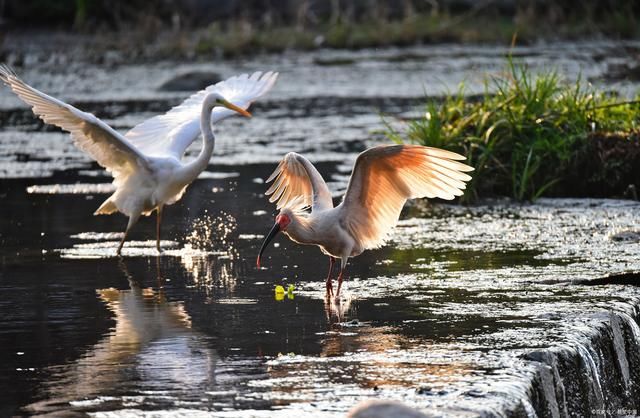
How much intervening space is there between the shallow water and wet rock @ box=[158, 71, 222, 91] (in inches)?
494

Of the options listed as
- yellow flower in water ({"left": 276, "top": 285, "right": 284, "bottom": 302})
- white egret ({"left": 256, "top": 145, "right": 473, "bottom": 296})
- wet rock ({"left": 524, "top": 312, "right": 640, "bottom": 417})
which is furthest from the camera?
white egret ({"left": 256, "top": 145, "right": 473, "bottom": 296})

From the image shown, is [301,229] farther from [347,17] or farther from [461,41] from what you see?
[347,17]

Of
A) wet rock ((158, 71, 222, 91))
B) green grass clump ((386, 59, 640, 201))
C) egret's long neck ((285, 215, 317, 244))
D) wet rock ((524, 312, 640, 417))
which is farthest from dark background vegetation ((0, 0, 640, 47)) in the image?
wet rock ((524, 312, 640, 417))

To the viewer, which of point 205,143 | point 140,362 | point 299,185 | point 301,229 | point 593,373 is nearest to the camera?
point 140,362

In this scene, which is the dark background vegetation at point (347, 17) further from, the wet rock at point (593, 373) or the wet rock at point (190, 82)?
the wet rock at point (593, 373)

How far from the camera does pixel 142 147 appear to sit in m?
11.9

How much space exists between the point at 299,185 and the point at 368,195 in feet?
2.90

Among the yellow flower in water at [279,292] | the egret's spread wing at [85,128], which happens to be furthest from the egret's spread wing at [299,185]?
the egret's spread wing at [85,128]

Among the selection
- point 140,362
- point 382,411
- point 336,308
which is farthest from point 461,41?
point 382,411

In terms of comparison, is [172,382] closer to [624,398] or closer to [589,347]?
[589,347]

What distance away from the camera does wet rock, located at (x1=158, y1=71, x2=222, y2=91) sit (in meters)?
26.3

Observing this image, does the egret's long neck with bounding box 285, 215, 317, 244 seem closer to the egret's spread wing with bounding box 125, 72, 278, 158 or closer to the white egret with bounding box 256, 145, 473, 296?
the white egret with bounding box 256, 145, 473, 296

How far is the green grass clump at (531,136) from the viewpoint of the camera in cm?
1275

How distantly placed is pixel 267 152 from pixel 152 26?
2186cm
